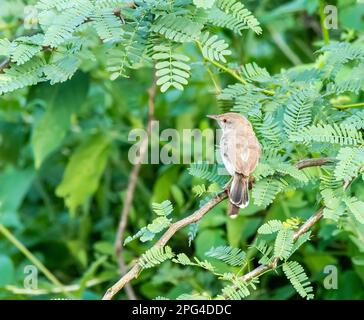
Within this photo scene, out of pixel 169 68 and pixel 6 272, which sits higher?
pixel 169 68

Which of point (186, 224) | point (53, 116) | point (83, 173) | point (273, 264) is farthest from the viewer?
point (83, 173)

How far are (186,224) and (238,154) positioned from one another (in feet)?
1.58

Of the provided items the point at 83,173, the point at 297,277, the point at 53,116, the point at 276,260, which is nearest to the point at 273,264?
the point at 276,260

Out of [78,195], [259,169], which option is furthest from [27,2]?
[259,169]

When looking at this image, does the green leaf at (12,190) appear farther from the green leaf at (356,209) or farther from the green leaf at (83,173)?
the green leaf at (356,209)

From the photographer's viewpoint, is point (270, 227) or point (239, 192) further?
point (239, 192)

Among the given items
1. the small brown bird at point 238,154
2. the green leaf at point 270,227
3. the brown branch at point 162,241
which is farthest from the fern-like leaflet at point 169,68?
the green leaf at point 270,227

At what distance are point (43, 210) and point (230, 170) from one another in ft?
9.09

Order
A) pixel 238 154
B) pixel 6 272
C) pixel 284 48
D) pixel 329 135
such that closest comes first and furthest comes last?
1. pixel 329 135
2. pixel 238 154
3. pixel 6 272
4. pixel 284 48

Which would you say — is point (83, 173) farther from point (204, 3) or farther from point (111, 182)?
point (204, 3)

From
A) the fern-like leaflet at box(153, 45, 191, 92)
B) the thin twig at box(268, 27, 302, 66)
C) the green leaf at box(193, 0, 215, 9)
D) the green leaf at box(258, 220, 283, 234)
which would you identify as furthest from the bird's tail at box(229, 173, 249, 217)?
the thin twig at box(268, 27, 302, 66)

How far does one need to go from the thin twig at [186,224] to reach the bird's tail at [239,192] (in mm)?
29

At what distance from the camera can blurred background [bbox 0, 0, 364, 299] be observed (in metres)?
4.16

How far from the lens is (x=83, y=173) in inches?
181
